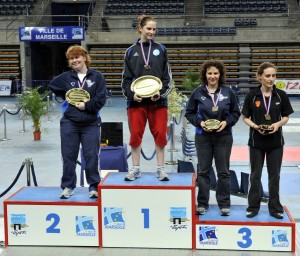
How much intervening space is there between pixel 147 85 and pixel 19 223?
2.10 meters

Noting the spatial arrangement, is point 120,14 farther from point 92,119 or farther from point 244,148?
point 92,119

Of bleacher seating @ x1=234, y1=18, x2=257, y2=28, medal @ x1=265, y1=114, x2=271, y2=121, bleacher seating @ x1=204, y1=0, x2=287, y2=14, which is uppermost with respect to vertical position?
bleacher seating @ x1=204, y1=0, x2=287, y2=14

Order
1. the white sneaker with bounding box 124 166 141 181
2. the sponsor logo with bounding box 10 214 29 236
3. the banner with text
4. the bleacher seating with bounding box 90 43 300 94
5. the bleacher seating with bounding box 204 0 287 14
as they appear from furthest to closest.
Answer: the bleacher seating with bounding box 204 0 287 14 < the bleacher seating with bounding box 90 43 300 94 < the banner with text < the white sneaker with bounding box 124 166 141 181 < the sponsor logo with bounding box 10 214 29 236

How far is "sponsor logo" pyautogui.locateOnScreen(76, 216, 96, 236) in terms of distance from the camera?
5.87 m

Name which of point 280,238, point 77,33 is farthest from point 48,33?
point 280,238

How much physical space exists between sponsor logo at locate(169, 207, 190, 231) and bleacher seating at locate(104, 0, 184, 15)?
2349 centimetres

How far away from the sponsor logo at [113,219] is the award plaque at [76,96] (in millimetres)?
1218

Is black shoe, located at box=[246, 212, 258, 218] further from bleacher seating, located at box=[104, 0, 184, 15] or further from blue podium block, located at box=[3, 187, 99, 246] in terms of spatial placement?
bleacher seating, located at box=[104, 0, 184, 15]

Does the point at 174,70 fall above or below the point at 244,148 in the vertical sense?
above

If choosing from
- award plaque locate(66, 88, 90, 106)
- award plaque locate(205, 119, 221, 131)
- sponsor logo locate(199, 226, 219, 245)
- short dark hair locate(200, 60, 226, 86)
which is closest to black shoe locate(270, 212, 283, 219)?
sponsor logo locate(199, 226, 219, 245)

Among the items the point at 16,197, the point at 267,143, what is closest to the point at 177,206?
the point at 267,143

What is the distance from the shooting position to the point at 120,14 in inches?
1113

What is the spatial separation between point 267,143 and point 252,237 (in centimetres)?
101

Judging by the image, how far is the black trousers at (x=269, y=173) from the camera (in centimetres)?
567
